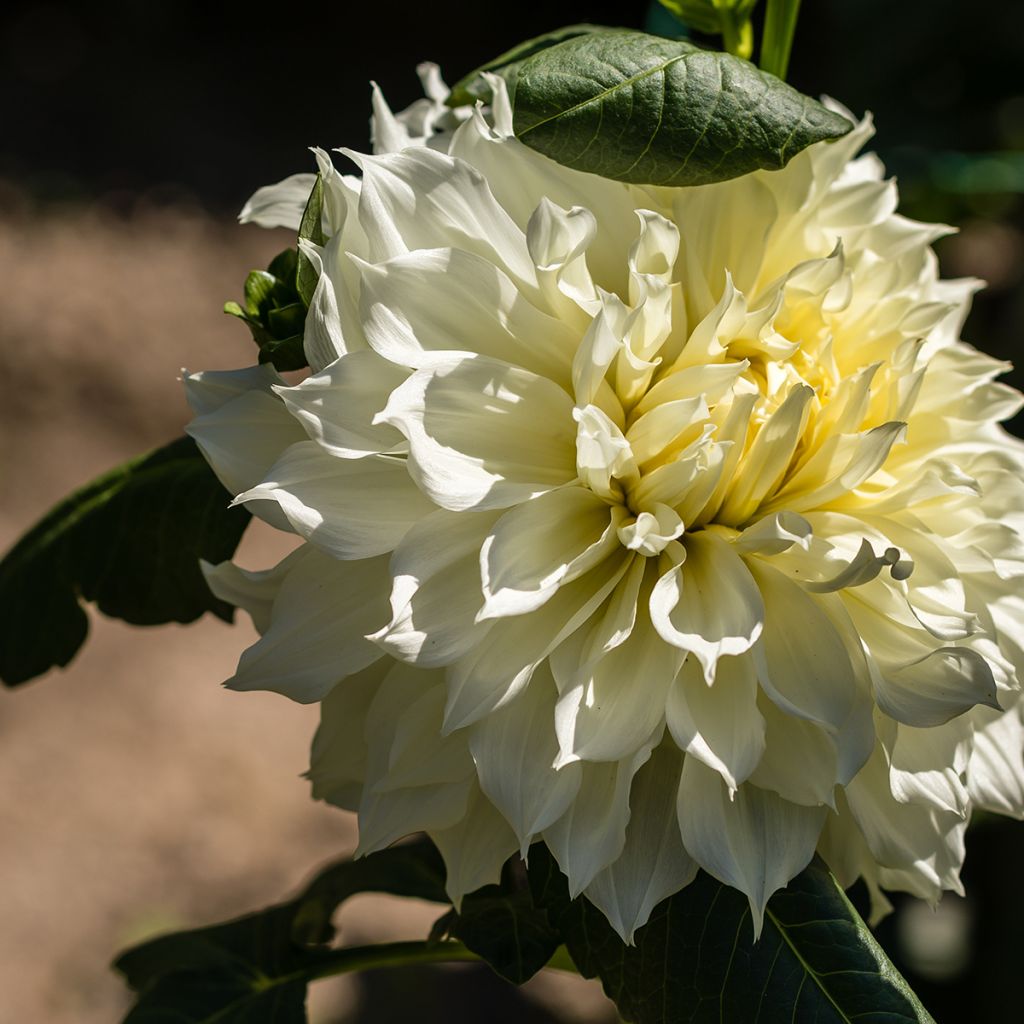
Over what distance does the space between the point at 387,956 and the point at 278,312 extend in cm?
47

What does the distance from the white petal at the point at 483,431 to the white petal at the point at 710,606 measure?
0.26 ft

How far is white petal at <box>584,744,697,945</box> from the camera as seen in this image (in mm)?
561

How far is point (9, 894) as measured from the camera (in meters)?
2.23

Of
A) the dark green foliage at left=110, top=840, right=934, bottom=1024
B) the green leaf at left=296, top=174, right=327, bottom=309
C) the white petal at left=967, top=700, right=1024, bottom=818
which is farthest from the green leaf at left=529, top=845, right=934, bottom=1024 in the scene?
the green leaf at left=296, top=174, right=327, bottom=309

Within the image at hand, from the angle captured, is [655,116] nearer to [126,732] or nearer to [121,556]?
[121,556]

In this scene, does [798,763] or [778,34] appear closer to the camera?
[798,763]

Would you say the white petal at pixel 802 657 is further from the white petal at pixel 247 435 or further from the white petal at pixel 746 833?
the white petal at pixel 247 435

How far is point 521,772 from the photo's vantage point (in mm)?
553

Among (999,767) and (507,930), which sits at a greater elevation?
(999,767)

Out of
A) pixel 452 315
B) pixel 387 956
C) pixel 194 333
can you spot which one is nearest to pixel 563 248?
pixel 452 315

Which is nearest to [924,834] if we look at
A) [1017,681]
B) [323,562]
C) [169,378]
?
[1017,681]

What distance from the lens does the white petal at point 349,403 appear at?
0.54m

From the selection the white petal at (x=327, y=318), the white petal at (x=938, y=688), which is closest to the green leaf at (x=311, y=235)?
the white petal at (x=327, y=318)

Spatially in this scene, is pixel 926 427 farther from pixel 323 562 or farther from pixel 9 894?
pixel 9 894
